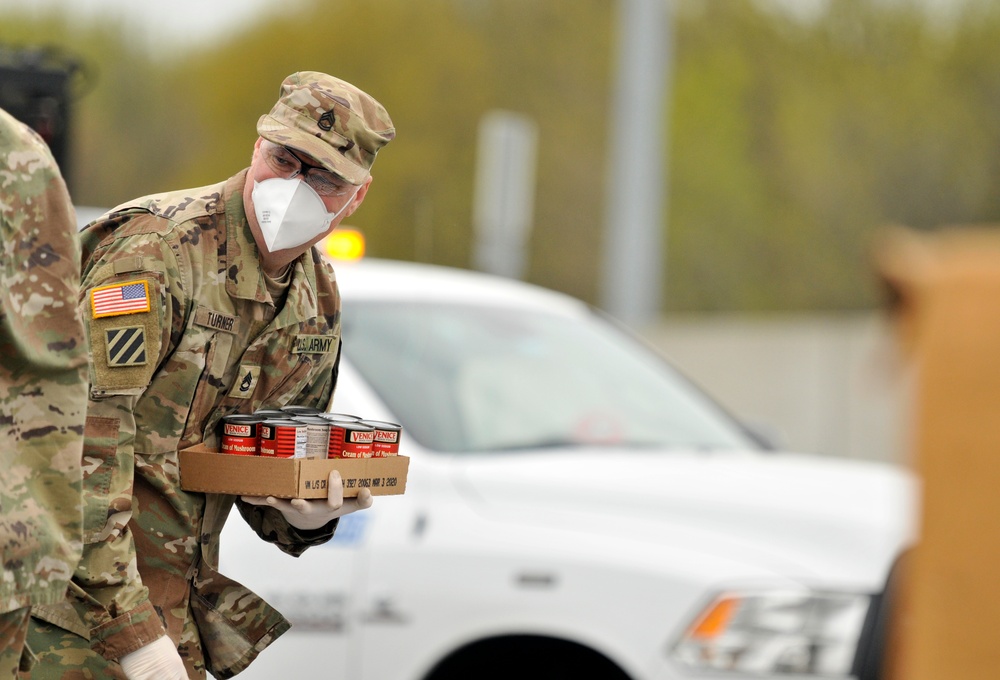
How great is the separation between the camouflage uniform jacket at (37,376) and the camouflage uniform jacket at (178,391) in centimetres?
35

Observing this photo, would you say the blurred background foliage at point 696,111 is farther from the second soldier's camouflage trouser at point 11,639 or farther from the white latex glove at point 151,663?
the second soldier's camouflage trouser at point 11,639

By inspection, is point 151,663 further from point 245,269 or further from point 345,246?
point 345,246

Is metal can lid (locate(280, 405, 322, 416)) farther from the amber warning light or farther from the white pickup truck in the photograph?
the amber warning light

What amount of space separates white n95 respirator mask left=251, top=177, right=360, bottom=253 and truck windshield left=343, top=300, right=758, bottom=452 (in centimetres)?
172

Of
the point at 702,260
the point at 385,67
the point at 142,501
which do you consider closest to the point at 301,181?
the point at 142,501

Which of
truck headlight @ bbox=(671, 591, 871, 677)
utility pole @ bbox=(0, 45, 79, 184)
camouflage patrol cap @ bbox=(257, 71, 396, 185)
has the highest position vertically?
utility pole @ bbox=(0, 45, 79, 184)

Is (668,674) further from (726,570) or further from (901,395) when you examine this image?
(901,395)

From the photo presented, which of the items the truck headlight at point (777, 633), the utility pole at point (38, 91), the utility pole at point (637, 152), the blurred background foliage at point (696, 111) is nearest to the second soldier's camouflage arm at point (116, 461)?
the truck headlight at point (777, 633)

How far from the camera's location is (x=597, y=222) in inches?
860

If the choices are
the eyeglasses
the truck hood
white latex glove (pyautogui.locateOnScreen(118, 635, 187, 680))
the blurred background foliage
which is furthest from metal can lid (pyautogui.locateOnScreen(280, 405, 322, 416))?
the blurred background foliage

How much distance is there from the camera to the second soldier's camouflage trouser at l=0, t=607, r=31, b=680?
6.63 feet

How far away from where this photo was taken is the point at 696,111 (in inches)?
853

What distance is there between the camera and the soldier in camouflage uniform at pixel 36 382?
1963mm

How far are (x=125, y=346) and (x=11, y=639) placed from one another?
566 millimetres
